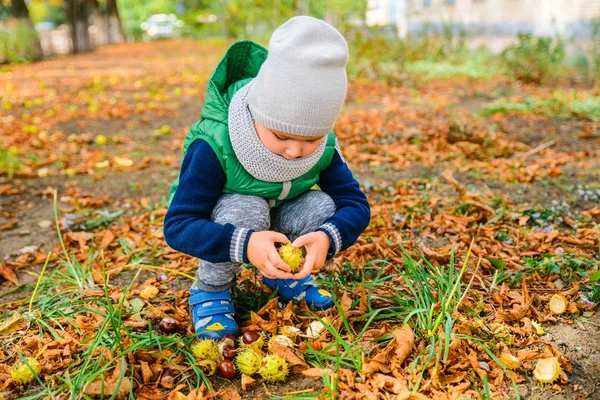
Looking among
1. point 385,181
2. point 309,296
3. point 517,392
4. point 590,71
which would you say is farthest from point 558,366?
point 590,71

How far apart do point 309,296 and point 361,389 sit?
62 centimetres

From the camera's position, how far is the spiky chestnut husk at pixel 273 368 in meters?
1.78

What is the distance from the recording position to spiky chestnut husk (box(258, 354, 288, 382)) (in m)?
1.78

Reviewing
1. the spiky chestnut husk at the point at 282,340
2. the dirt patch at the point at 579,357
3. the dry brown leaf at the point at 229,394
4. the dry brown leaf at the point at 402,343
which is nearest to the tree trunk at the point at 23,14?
the spiky chestnut husk at the point at 282,340

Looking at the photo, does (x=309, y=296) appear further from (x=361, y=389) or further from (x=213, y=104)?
(x=213, y=104)

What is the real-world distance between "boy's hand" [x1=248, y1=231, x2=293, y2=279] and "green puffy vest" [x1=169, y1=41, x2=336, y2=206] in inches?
11.2

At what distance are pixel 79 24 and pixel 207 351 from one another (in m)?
20.9

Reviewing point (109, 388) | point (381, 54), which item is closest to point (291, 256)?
point (109, 388)

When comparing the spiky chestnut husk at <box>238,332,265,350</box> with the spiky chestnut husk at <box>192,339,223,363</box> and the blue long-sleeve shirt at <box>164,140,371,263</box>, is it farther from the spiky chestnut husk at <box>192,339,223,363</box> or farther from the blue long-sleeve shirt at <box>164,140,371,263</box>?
the blue long-sleeve shirt at <box>164,140,371,263</box>

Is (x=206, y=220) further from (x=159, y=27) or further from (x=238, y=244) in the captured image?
(x=159, y=27)

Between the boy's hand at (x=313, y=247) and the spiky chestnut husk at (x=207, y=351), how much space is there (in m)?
0.42

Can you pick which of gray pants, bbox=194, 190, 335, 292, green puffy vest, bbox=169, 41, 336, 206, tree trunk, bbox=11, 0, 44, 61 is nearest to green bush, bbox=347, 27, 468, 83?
green puffy vest, bbox=169, 41, 336, 206

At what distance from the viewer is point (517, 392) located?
1635 mm

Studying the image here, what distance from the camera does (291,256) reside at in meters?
1.88
